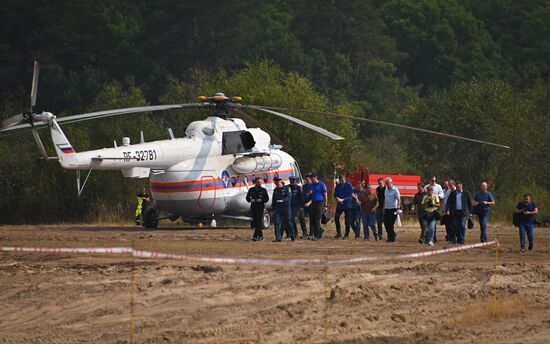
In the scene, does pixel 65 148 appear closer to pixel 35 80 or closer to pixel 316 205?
pixel 35 80

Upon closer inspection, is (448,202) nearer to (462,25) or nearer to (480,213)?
(480,213)

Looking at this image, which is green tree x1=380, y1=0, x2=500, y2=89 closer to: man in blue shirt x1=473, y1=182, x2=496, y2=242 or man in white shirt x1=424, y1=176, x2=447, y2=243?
man in white shirt x1=424, y1=176, x2=447, y2=243

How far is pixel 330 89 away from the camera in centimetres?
8800

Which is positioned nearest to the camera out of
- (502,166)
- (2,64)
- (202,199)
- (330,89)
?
(202,199)

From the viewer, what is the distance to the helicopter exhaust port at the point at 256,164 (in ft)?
115

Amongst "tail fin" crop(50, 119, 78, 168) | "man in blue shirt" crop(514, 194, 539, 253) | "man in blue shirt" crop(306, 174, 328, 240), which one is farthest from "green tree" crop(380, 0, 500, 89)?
"man in blue shirt" crop(514, 194, 539, 253)

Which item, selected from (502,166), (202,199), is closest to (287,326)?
(202,199)

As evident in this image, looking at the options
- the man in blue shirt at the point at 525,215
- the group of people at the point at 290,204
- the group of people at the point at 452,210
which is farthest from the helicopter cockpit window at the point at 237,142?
the man in blue shirt at the point at 525,215

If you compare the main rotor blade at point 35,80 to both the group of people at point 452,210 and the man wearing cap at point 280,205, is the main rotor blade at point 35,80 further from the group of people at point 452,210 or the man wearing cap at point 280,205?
the group of people at point 452,210

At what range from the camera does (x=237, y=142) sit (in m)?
35.1

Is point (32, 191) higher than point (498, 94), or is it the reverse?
point (498, 94)

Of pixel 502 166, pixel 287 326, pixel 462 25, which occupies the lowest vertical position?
pixel 287 326

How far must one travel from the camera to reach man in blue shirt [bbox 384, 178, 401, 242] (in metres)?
29.3

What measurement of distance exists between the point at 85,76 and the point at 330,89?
1763 cm
